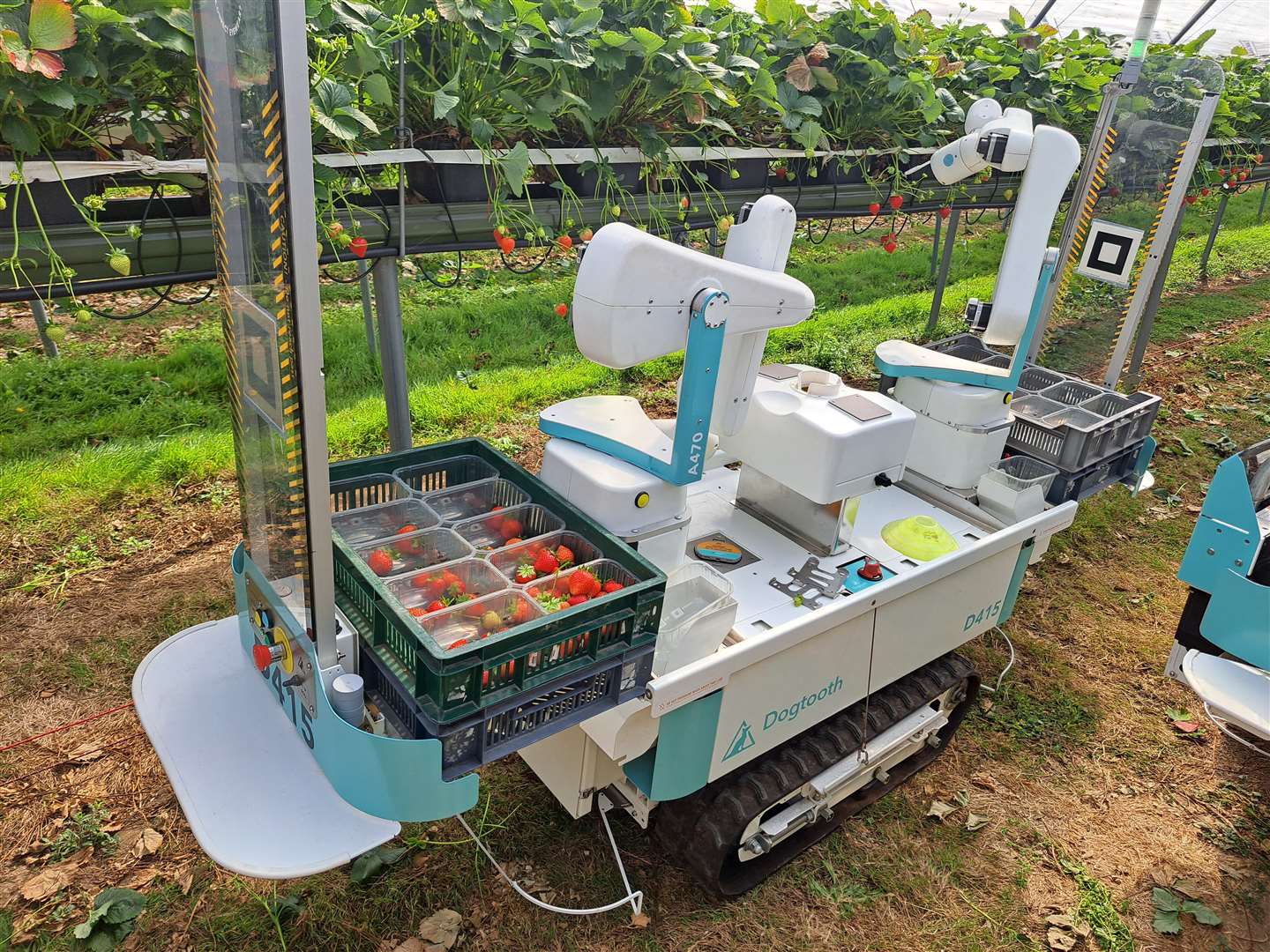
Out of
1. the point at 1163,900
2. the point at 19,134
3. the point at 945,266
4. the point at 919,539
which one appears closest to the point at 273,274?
the point at 19,134

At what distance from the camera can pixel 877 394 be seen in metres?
3.22

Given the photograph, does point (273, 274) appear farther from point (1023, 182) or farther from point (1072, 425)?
point (1072, 425)

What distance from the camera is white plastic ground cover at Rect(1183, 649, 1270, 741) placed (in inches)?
111

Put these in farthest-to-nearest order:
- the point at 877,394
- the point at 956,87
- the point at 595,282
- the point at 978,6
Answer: the point at 978,6 → the point at 956,87 → the point at 877,394 → the point at 595,282

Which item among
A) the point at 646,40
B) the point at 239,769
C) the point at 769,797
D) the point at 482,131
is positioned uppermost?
the point at 646,40

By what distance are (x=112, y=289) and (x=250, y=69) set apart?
151 centimetres

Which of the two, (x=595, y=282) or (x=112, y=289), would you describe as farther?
(x=112, y=289)

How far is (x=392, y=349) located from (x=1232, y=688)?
3.04 m

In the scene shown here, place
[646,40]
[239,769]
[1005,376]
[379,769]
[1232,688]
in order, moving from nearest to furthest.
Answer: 1. [379,769]
2. [239,769]
3. [1232,688]
4. [646,40]
5. [1005,376]

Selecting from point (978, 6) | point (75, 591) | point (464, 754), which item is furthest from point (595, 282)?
point (978, 6)

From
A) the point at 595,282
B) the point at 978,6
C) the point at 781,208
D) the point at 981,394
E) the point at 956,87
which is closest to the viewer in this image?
the point at 595,282

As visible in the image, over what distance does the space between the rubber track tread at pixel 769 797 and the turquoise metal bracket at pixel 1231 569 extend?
89 centimetres

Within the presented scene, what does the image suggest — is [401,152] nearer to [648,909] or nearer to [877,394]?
[877,394]

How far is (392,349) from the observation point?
10.7 feet
